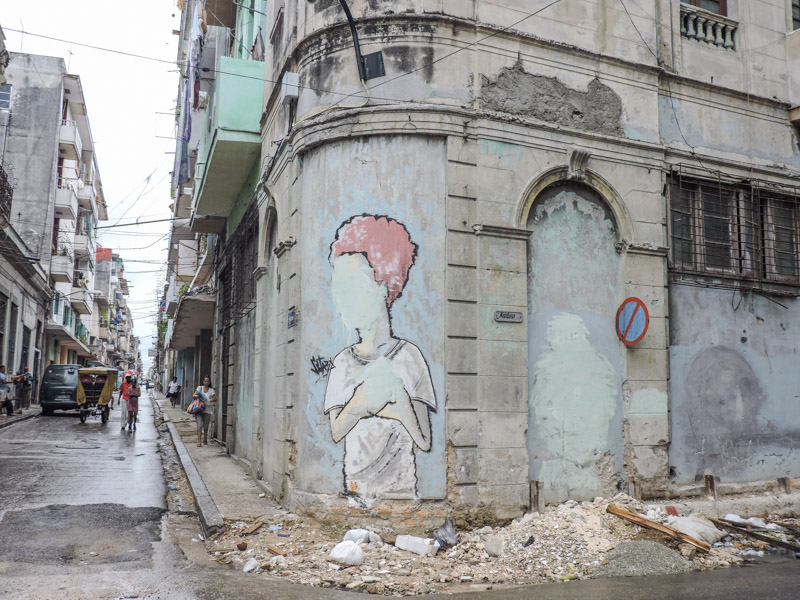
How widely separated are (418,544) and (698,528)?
3247 millimetres

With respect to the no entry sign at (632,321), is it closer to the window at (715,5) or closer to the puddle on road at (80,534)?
the window at (715,5)

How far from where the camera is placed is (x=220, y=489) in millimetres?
10922

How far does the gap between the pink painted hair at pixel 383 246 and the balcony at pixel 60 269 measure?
36.3m

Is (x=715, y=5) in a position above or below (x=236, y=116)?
above

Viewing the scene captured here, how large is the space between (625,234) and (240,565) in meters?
6.44

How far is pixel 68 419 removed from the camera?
90.8 feet

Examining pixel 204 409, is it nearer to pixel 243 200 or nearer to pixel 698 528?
pixel 243 200

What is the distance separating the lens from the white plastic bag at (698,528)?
7938 mm

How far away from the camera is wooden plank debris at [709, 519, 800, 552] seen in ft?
26.0

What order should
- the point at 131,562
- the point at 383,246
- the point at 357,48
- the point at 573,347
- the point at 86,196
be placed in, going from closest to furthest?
1. the point at 131,562
2. the point at 383,246
3. the point at 357,48
4. the point at 573,347
5. the point at 86,196

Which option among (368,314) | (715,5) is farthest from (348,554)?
(715,5)

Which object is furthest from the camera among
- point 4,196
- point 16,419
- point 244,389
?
point 4,196

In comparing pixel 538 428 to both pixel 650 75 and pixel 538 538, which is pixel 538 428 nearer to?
pixel 538 538

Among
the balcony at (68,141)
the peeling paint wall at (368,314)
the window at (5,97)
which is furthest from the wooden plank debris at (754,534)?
the window at (5,97)
